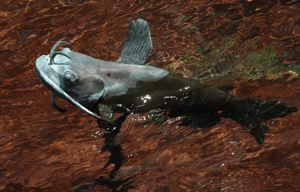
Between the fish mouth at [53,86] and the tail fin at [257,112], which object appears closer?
the fish mouth at [53,86]

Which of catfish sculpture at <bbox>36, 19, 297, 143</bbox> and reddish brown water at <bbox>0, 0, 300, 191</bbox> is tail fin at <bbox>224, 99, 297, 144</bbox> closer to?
catfish sculpture at <bbox>36, 19, 297, 143</bbox>

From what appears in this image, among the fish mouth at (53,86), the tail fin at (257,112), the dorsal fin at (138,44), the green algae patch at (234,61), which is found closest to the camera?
the fish mouth at (53,86)

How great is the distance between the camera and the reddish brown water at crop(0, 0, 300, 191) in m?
4.97

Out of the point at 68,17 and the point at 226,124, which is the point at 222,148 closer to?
the point at 226,124

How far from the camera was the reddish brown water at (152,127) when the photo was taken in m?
4.97

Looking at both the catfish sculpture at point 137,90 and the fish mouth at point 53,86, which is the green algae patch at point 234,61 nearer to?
the catfish sculpture at point 137,90

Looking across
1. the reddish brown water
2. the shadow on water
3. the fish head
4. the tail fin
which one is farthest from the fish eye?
the tail fin

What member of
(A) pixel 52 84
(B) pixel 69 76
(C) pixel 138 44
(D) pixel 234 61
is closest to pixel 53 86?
(A) pixel 52 84

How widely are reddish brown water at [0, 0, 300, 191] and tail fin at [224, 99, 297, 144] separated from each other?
1.06ft

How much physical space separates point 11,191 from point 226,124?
5.86ft

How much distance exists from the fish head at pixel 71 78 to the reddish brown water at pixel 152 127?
32.8 inches

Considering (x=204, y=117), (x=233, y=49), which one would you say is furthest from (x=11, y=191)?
(x=233, y=49)

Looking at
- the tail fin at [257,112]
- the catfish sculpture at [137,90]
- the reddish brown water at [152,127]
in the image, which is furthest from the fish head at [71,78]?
the tail fin at [257,112]

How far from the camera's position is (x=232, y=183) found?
479 centimetres
